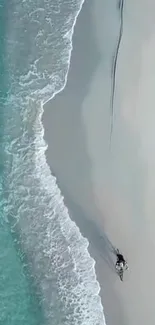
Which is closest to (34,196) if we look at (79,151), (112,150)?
(79,151)

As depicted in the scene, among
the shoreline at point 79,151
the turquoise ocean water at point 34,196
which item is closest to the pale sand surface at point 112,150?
the shoreline at point 79,151

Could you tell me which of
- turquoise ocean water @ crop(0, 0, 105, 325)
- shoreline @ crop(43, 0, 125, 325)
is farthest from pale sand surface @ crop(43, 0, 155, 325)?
turquoise ocean water @ crop(0, 0, 105, 325)

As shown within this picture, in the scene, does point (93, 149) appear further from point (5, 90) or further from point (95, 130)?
point (5, 90)

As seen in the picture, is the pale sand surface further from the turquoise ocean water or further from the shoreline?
the turquoise ocean water

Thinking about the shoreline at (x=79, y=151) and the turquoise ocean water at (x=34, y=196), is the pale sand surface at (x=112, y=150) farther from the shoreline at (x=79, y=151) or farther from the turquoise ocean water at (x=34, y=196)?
the turquoise ocean water at (x=34, y=196)
